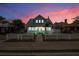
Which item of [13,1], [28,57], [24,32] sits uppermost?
[13,1]

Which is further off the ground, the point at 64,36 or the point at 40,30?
the point at 40,30

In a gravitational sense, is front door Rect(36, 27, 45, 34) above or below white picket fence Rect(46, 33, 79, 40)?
above

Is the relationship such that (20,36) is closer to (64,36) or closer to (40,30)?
(40,30)

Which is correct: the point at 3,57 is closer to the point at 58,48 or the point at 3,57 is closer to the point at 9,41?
the point at 9,41

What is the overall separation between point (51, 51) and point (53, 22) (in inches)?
28.6

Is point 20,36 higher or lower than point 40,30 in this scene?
lower

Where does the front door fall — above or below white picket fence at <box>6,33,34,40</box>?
above

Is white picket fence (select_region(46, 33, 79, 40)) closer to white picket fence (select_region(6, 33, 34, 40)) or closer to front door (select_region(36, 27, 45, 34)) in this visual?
front door (select_region(36, 27, 45, 34))

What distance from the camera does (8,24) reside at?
26.8 ft

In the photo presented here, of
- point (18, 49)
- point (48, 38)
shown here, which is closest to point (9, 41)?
point (18, 49)

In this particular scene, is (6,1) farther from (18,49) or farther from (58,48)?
(58,48)

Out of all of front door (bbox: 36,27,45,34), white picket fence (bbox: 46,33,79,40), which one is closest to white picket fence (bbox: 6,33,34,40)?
front door (bbox: 36,27,45,34)

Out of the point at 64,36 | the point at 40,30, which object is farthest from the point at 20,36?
the point at 64,36

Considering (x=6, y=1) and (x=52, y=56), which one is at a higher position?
(x=6, y=1)
